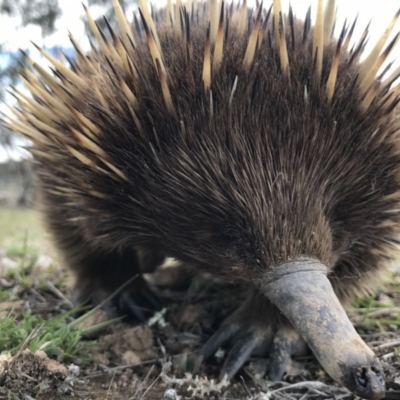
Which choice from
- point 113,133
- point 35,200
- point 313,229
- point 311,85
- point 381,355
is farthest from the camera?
point 35,200

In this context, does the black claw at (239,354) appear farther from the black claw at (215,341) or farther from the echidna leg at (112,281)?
the echidna leg at (112,281)

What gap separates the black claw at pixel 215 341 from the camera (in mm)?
2012

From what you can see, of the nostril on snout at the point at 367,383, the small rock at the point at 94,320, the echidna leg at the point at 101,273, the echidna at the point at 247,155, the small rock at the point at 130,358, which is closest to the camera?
the nostril on snout at the point at 367,383

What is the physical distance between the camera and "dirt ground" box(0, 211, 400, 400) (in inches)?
65.5

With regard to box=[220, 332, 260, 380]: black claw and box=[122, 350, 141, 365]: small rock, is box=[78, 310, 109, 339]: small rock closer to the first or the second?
box=[122, 350, 141, 365]: small rock

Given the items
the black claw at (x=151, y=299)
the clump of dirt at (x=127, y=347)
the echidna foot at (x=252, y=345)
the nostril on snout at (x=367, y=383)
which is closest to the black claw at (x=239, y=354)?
the echidna foot at (x=252, y=345)

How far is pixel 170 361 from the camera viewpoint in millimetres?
1990

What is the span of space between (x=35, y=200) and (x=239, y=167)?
1486mm

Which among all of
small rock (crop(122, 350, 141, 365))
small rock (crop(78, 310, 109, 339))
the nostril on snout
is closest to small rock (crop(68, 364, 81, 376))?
small rock (crop(122, 350, 141, 365))

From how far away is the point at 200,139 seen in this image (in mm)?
1605

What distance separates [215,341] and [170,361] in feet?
0.62

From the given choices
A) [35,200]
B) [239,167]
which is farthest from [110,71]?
[35,200]

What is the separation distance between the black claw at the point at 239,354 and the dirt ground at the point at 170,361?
4 cm

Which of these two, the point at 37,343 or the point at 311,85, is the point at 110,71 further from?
the point at 37,343
